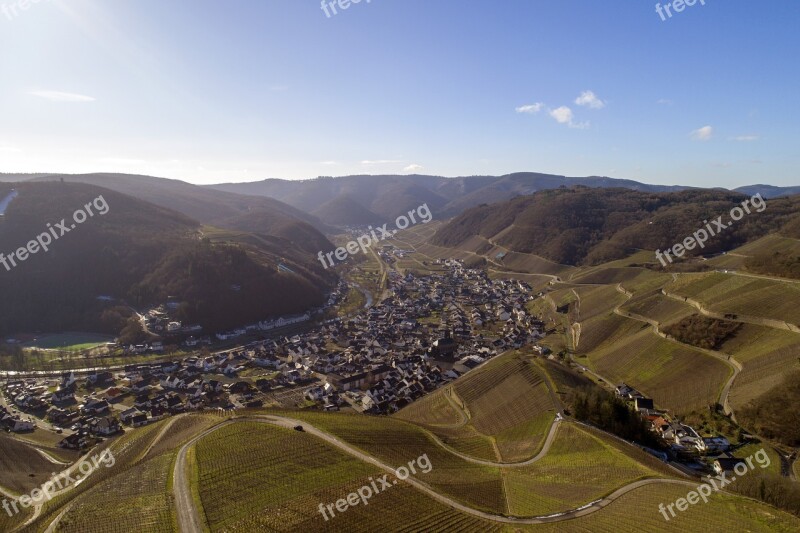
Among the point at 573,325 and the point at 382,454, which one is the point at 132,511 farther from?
the point at 573,325

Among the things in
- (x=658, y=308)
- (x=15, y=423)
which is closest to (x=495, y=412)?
(x=658, y=308)

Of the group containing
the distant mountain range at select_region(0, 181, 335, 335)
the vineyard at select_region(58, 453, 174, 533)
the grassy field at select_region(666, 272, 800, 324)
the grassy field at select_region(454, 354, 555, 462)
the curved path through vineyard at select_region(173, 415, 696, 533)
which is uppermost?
the distant mountain range at select_region(0, 181, 335, 335)

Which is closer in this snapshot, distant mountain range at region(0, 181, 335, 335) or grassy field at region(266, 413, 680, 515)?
grassy field at region(266, 413, 680, 515)

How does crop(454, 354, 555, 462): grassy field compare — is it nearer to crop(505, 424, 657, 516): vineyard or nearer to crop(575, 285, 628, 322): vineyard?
crop(505, 424, 657, 516): vineyard

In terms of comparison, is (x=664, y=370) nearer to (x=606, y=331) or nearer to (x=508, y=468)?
(x=606, y=331)

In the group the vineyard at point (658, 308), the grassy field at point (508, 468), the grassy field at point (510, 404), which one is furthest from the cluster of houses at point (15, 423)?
the vineyard at point (658, 308)

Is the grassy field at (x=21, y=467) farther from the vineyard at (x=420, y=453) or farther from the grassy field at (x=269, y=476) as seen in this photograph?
the vineyard at (x=420, y=453)

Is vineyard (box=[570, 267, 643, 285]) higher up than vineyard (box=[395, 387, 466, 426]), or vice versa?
vineyard (box=[570, 267, 643, 285])

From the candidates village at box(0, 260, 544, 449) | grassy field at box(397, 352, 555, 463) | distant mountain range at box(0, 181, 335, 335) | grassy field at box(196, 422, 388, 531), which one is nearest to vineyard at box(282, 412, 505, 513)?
grassy field at box(397, 352, 555, 463)

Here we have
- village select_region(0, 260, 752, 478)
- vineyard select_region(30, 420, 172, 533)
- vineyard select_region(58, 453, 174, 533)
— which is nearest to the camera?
vineyard select_region(58, 453, 174, 533)
